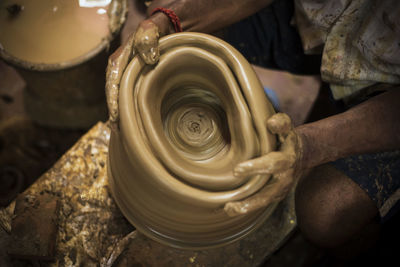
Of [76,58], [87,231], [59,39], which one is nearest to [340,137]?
[87,231]

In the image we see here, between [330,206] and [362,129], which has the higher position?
[362,129]

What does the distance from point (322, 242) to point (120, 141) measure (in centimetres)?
111

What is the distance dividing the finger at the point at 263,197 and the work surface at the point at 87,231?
22.4 inches

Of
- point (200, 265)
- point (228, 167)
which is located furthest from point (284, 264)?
point (228, 167)

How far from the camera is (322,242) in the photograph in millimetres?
1593

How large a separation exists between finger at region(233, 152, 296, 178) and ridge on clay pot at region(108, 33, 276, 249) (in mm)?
41

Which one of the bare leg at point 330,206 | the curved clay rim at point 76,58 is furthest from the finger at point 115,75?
the bare leg at point 330,206

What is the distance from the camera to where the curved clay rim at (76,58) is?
1805 millimetres

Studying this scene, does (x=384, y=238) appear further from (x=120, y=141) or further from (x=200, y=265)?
(x=120, y=141)

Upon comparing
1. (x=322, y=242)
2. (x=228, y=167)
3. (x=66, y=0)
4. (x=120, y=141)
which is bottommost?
(x=322, y=242)

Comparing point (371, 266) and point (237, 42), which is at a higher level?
point (237, 42)

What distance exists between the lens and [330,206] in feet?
4.89

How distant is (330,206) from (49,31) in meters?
1.89

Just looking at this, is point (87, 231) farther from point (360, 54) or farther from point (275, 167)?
point (360, 54)
